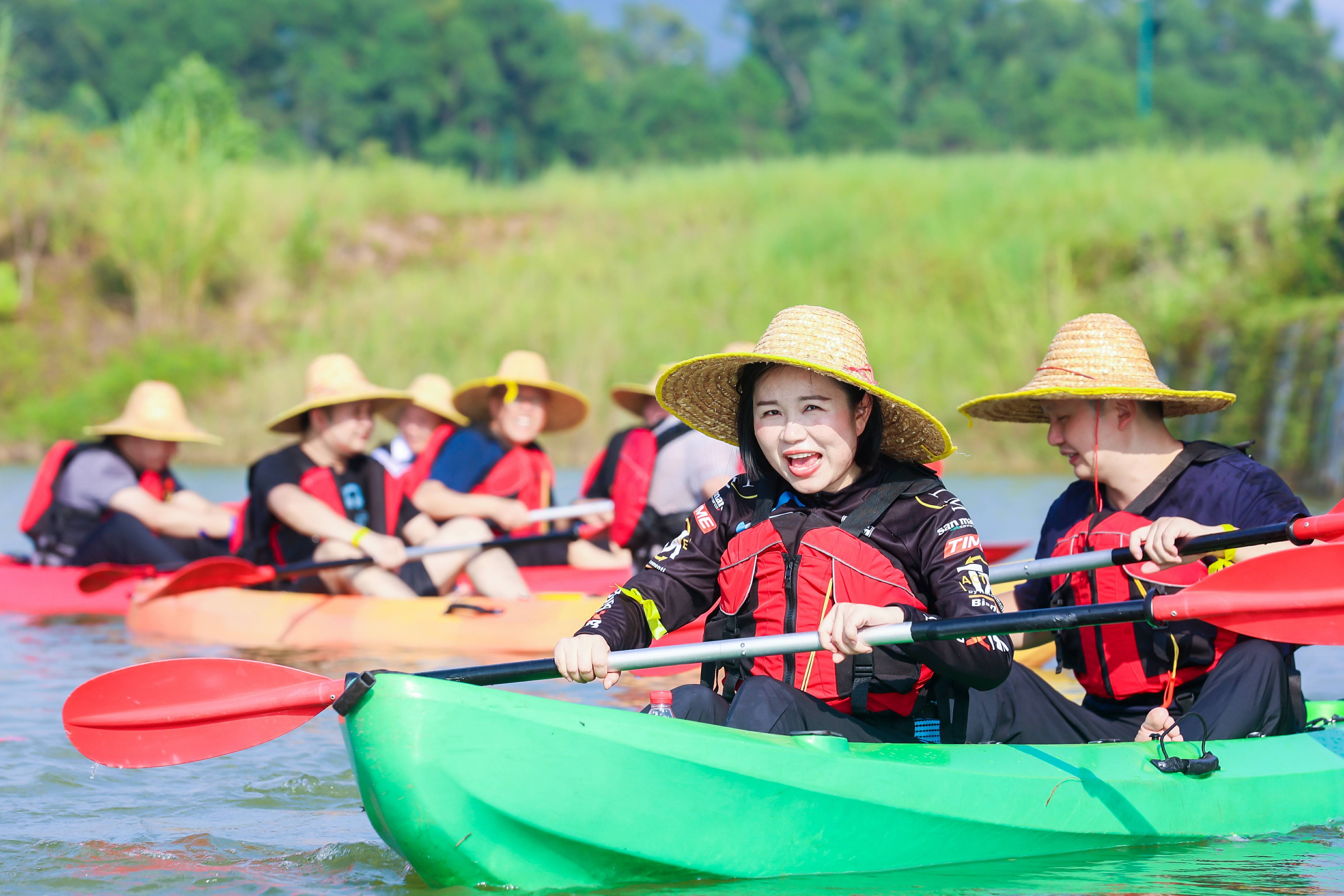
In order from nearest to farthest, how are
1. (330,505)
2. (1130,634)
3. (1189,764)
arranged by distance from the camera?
1. (1189,764)
2. (1130,634)
3. (330,505)

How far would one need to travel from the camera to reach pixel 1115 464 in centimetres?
389

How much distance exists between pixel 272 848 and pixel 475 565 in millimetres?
3618

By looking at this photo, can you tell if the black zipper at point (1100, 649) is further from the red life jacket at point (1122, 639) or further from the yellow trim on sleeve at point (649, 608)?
the yellow trim on sleeve at point (649, 608)

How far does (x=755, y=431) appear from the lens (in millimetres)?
3387

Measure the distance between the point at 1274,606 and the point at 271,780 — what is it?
276 centimetres

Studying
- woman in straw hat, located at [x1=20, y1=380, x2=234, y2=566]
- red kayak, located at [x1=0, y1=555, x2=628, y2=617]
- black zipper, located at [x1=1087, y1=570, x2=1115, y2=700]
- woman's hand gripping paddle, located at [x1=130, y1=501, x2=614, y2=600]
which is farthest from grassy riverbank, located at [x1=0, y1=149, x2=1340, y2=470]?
black zipper, located at [x1=1087, y1=570, x2=1115, y2=700]

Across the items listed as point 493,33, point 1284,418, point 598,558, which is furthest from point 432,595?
point 493,33

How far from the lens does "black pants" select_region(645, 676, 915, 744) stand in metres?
3.20

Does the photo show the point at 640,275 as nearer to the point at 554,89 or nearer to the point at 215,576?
the point at 215,576

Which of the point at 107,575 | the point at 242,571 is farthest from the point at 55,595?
the point at 242,571

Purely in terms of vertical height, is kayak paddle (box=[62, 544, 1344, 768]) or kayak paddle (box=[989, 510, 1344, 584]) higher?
kayak paddle (box=[989, 510, 1344, 584])

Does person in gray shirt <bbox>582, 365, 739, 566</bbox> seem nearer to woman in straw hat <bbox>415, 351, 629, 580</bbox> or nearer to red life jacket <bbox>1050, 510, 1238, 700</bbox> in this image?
woman in straw hat <bbox>415, 351, 629, 580</bbox>

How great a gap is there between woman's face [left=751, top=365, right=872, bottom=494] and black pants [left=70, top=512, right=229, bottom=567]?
511 cm

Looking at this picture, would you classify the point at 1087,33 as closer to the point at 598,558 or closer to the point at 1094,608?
the point at 598,558
